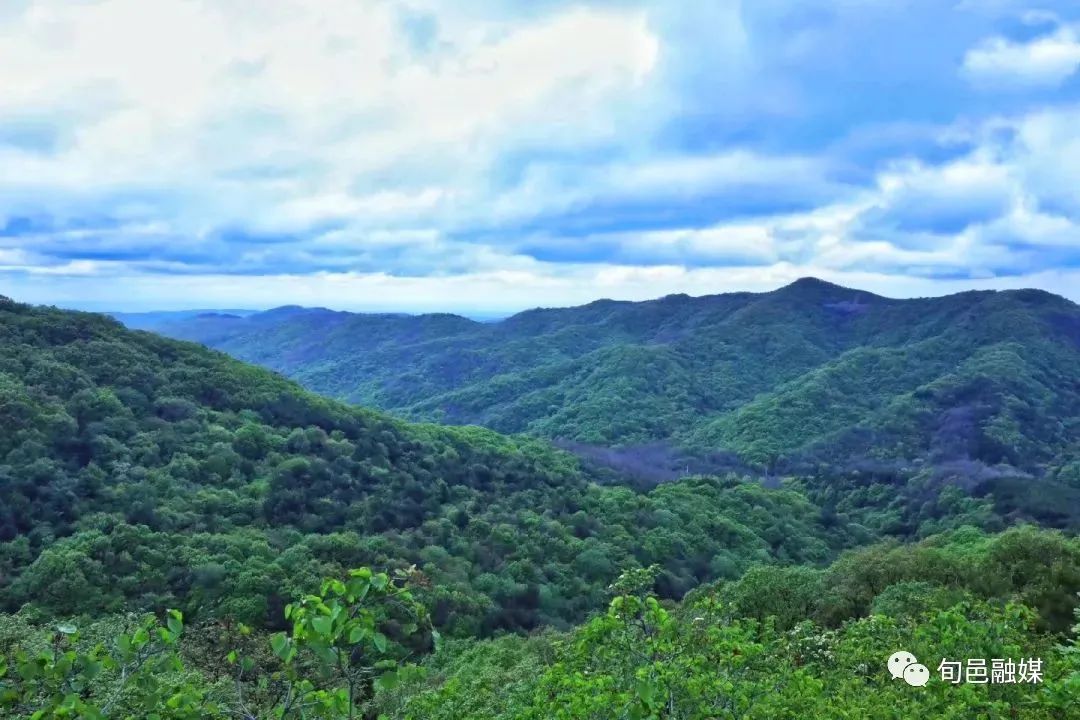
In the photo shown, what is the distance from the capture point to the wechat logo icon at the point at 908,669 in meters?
11.0

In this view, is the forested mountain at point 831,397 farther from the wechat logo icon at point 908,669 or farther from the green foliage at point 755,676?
Answer: the wechat logo icon at point 908,669

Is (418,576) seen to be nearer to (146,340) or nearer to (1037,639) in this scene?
(1037,639)

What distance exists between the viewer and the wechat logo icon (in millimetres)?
11016

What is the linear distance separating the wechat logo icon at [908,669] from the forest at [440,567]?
0.91 feet

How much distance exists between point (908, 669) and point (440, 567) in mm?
36032

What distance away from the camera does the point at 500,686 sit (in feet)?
67.1

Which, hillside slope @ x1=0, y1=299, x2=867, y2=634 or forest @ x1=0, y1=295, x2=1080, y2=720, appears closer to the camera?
forest @ x1=0, y1=295, x2=1080, y2=720

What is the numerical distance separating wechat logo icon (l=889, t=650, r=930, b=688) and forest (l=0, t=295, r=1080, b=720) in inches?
10.9

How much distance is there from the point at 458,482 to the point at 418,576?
56.0 metres
